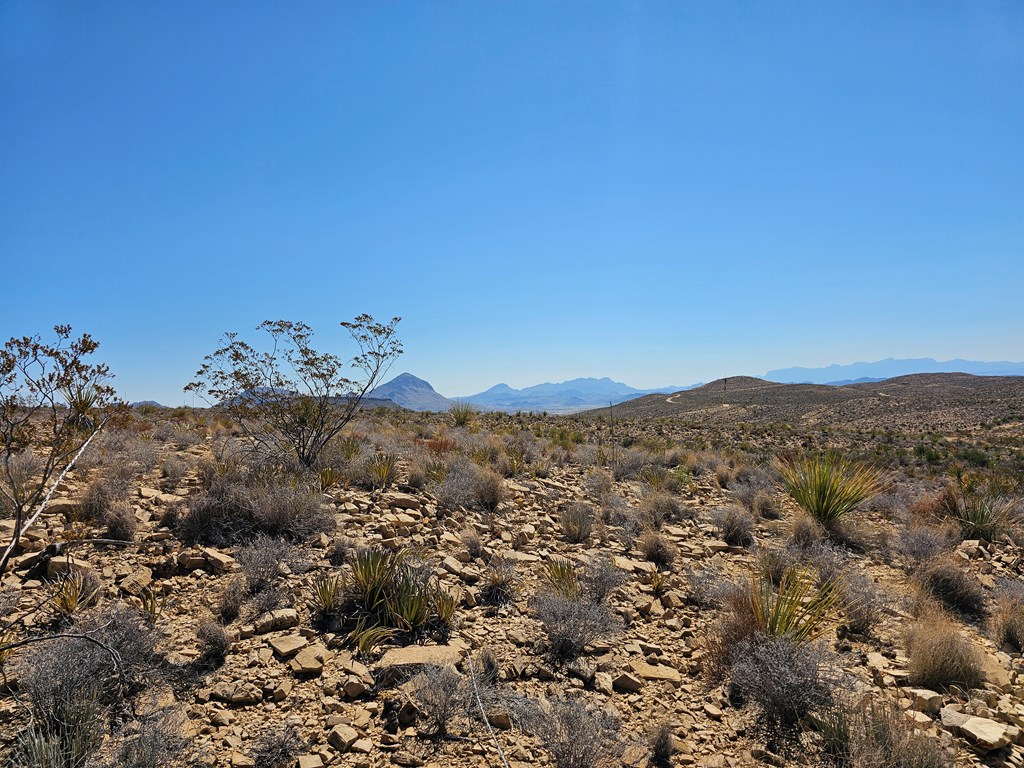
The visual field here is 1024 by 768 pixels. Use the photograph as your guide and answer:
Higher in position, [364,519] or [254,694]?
[364,519]

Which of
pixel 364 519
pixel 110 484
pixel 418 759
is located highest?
pixel 110 484

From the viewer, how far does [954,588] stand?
5617 mm

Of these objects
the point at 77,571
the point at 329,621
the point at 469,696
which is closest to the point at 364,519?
the point at 329,621

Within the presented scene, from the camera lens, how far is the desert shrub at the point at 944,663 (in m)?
3.80

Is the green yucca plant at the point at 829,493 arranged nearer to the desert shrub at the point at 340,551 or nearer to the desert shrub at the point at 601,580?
the desert shrub at the point at 601,580

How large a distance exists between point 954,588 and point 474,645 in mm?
5595

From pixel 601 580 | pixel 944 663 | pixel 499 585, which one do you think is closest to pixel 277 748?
pixel 499 585

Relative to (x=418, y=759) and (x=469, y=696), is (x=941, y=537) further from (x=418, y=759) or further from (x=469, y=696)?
(x=418, y=759)

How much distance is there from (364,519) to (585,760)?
14.4 feet

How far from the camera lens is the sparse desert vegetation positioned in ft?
9.94

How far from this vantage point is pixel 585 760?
9.43 ft

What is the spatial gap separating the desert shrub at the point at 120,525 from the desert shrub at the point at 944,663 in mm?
7328

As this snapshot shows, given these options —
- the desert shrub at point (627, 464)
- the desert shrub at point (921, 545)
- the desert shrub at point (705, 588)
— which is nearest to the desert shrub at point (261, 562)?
the desert shrub at point (705, 588)

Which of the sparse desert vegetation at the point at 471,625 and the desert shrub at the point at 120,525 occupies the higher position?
the desert shrub at the point at 120,525
